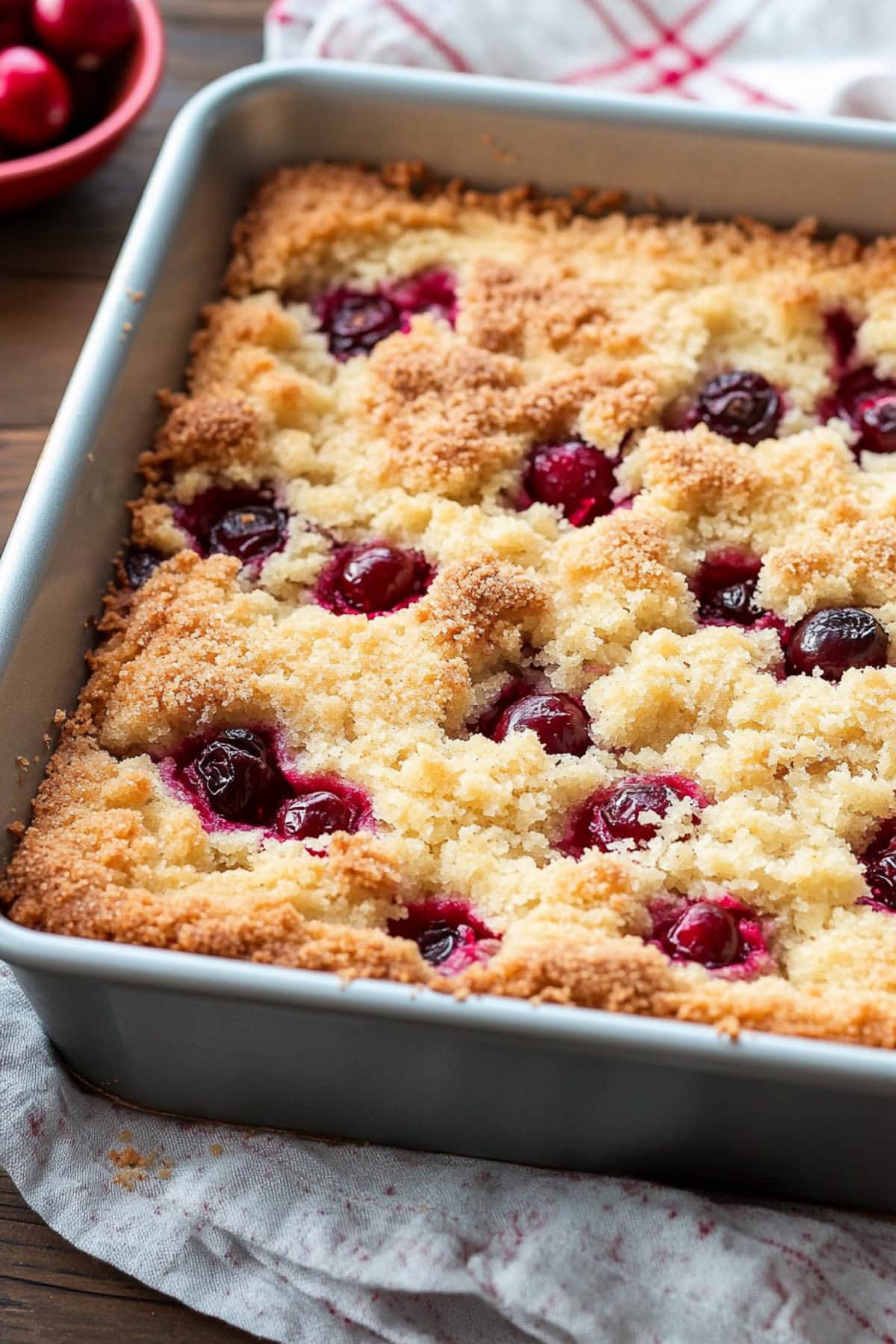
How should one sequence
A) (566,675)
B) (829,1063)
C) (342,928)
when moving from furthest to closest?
(566,675)
(342,928)
(829,1063)

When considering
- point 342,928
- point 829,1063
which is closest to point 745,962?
point 829,1063

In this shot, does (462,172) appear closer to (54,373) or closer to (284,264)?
(284,264)

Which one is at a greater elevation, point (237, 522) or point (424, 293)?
point (424, 293)

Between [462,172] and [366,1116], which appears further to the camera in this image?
[462,172]

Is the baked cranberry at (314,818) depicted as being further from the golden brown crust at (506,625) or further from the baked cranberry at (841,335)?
the baked cranberry at (841,335)

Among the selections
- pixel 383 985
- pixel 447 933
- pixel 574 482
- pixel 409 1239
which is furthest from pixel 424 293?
pixel 409 1239

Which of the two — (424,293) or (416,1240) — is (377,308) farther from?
(416,1240)

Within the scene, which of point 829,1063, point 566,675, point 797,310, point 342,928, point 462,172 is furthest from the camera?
point 462,172

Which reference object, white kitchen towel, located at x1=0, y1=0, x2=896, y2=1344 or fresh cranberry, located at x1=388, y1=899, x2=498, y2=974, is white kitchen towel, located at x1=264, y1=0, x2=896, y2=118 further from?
white kitchen towel, located at x1=0, y1=0, x2=896, y2=1344
